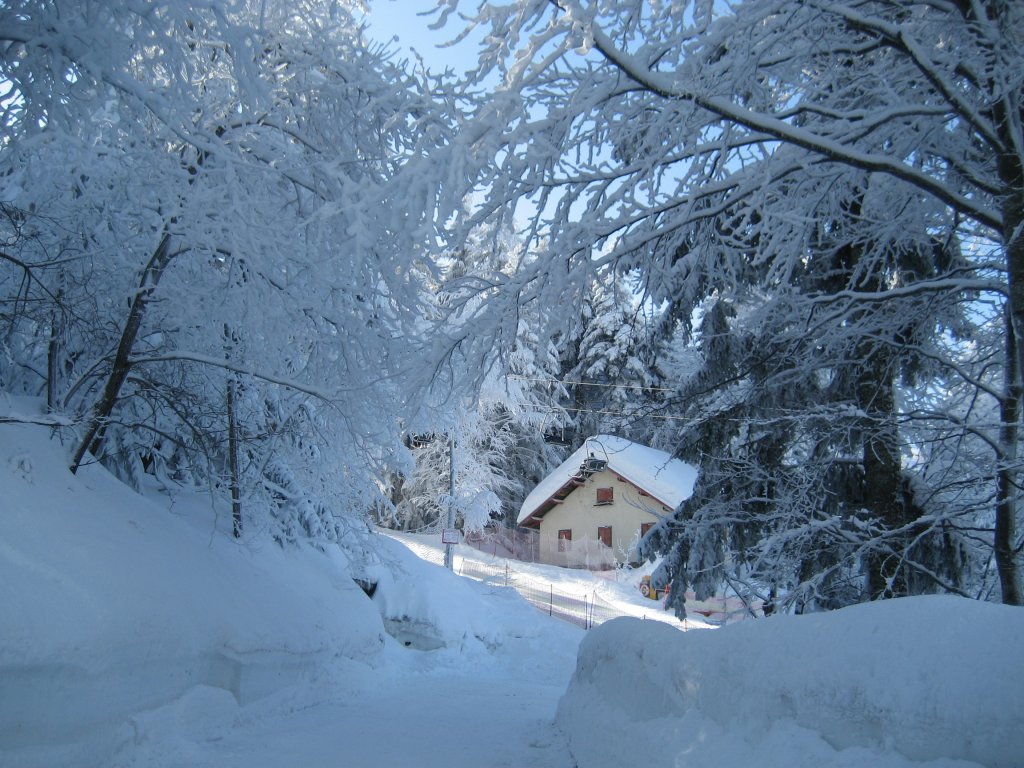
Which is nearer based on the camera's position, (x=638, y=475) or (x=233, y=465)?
(x=233, y=465)

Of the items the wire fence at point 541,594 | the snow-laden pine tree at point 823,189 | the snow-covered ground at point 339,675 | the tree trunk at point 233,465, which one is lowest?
the wire fence at point 541,594

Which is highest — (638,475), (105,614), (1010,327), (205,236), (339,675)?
(205,236)

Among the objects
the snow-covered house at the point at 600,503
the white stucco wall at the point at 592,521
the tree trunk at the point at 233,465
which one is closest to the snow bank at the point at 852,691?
the tree trunk at the point at 233,465

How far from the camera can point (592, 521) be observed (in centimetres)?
3394

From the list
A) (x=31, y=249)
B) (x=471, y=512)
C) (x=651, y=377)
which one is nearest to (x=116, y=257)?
(x=31, y=249)

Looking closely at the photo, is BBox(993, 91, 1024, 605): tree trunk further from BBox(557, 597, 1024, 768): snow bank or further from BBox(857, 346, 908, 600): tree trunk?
BBox(557, 597, 1024, 768): snow bank

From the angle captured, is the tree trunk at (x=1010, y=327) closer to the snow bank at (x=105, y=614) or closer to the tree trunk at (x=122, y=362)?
the snow bank at (x=105, y=614)

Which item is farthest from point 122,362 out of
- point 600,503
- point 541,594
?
point 600,503

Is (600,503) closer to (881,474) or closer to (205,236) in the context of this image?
(881,474)

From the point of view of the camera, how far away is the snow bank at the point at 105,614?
495 cm

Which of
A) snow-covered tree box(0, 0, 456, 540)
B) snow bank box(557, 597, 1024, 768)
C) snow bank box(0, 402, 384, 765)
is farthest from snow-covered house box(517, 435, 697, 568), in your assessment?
snow bank box(557, 597, 1024, 768)

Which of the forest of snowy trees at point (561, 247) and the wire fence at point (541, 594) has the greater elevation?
the forest of snowy trees at point (561, 247)

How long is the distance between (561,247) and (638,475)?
25.2 metres

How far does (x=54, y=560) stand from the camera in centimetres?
547
